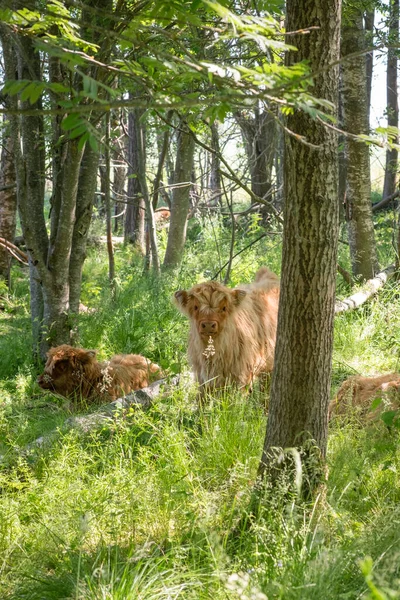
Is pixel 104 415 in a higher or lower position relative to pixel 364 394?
lower

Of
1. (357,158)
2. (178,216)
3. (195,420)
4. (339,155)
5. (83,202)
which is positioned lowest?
(195,420)

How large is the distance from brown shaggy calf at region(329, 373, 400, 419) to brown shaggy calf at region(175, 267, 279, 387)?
1.10 m

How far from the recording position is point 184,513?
4.04 m

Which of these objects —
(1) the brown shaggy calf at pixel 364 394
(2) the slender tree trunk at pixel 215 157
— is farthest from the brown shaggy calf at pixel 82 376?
(2) the slender tree trunk at pixel 215 157

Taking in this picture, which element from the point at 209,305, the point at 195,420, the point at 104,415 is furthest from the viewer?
the point at 209,305

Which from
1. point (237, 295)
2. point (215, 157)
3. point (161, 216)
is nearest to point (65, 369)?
point (237, 295)

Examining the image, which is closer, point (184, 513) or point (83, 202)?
point (184, 513)

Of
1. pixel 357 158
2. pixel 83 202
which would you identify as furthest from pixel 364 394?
pixel 357 158

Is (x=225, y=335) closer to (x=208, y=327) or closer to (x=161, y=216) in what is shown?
(x=208, y=327)

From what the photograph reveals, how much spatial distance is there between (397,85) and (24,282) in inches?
605

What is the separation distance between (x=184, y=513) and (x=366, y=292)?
6299 millimetres

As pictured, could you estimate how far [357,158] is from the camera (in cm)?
1023

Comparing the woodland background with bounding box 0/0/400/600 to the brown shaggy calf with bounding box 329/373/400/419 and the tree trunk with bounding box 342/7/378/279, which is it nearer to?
the brown shaggy calf with bounding box 329/373/400/419

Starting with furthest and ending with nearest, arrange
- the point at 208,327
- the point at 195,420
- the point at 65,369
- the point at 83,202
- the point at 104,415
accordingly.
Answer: the point at 83,202 → the point at 65,369 → the point at 208,327 → the point at 104,415 → the point at 195,420
